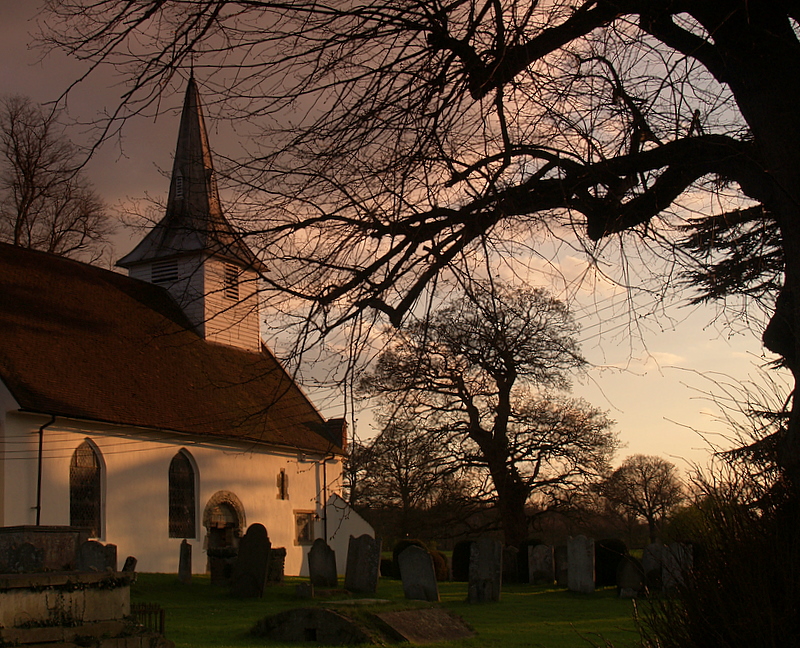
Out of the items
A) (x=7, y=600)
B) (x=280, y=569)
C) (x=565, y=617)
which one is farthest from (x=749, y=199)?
(x=280, y=569)

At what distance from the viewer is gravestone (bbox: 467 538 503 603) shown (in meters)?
16.2

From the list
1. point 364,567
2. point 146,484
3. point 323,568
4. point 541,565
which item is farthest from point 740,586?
point 146,484

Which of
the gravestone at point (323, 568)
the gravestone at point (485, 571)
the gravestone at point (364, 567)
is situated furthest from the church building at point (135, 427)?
the gravestone at point (485, 571)

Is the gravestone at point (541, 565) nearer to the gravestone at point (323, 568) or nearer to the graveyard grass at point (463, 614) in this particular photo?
the graveyard grass at point (463, 614)

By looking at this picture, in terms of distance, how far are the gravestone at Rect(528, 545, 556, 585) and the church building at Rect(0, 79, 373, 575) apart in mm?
6244

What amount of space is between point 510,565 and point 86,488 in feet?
42.2

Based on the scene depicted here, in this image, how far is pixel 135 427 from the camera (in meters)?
23.2

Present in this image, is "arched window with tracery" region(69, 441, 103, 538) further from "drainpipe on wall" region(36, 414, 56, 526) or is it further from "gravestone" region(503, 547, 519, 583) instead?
"gravestone" region(503, 547, 519, 583)

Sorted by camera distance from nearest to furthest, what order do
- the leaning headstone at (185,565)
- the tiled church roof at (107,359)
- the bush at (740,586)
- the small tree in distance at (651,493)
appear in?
the bush at (740,586), the small tree in distance at (651,493), the leaning headstone at (185,565), the tiled church roof at (107,359)

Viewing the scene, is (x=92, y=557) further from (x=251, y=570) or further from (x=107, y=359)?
(x=107, y=359)

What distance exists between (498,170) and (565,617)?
34.5 feet

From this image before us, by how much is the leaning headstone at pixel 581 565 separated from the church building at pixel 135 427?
5437 millimetres

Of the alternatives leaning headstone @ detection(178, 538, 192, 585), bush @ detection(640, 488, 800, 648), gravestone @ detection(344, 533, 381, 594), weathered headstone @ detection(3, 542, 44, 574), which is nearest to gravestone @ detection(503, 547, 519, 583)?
gravestone @ detection(344, 533, 381, 594)

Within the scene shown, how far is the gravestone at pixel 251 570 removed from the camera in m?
16.0
